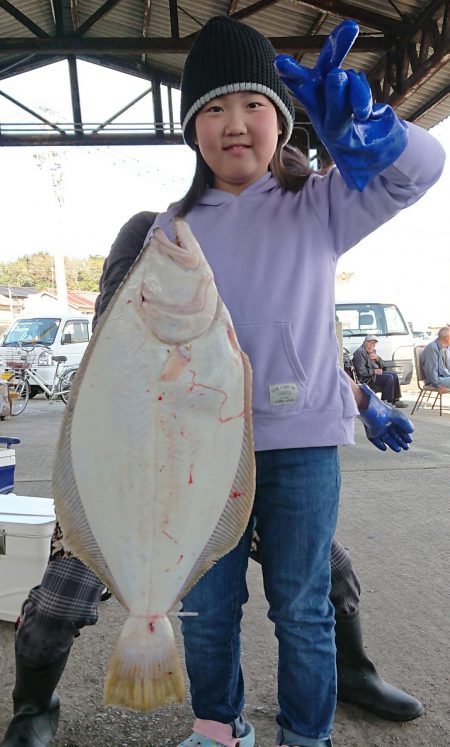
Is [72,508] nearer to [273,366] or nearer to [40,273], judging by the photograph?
[273,366]

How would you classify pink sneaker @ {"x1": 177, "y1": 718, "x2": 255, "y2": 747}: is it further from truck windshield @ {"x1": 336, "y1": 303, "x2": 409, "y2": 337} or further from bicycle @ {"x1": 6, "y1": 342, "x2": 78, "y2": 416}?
truck windshield @ {"x1": 336, "y1": 303, "x2": 409, "y2": 337}

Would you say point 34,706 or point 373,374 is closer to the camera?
point 34,706

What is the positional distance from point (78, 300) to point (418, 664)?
47930 millimetres

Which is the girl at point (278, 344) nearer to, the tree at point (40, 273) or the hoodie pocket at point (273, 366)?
the hoodie pocket at point (273, 366)

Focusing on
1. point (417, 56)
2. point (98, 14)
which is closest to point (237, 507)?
point (417, 56)

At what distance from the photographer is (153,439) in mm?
1079

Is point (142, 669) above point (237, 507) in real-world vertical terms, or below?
below

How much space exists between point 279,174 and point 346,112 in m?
0.34

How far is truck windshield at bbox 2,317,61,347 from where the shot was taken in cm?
1345

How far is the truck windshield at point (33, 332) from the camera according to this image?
1345 cm

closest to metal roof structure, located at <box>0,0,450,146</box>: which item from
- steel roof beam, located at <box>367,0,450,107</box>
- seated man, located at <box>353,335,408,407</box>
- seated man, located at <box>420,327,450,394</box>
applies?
steel roof beam, located at <box>367,0,450,107</box>

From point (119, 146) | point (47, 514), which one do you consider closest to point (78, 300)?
point (119, 146)

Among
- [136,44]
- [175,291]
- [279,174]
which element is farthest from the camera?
[136,44]

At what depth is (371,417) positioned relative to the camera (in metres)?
1.80
